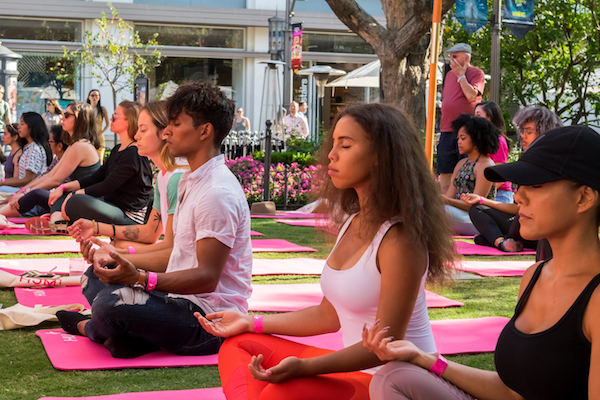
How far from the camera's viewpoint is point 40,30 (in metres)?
23.9

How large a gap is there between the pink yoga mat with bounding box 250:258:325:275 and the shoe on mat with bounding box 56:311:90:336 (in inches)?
82.3

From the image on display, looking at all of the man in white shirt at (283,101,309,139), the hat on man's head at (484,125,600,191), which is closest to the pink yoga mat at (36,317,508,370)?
the hat on man's head at (484,125,600,191)

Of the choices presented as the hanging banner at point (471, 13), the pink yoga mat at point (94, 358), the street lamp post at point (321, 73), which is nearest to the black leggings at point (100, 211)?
the pink yoga mat at point (94, 358)

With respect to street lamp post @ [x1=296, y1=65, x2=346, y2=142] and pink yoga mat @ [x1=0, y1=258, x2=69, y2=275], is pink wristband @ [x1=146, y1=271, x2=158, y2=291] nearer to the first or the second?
pink yoga mat @ [x1=0, y1=258, x2=69, y2=275]

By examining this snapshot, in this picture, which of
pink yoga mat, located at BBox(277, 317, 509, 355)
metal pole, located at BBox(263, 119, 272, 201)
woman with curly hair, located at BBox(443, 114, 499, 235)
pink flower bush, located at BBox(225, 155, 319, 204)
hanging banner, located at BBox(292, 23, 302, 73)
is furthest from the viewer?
hanging banner, located at BBox(292, 23, 302, 73)

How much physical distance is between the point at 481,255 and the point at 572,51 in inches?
470

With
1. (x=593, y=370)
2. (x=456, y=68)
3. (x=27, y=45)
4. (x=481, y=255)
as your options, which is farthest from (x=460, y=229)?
(x=27, y=45)

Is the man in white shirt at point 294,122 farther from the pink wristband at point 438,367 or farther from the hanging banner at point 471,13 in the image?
the pink wristband at point 438,367

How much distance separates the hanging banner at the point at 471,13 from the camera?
11.9 m

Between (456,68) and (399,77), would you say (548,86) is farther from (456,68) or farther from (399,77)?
(456,68)

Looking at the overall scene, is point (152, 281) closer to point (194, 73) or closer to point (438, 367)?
point (438, 367)

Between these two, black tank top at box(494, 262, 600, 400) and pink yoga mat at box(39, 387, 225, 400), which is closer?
black tank top at box(494, 262, 600, 400)

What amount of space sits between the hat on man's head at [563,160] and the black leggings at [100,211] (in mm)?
5164

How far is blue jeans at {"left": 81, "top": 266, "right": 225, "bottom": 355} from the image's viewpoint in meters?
3.42
